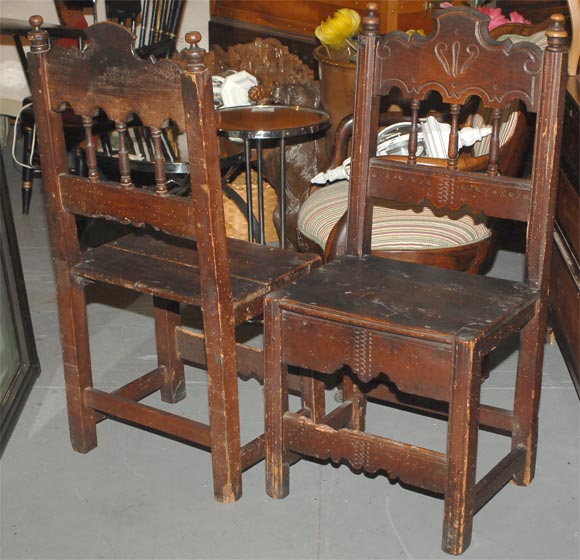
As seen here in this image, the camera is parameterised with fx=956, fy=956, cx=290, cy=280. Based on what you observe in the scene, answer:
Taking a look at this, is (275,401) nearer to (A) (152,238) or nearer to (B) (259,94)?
(A) (152,238)

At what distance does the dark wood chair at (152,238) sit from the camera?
6.86ft

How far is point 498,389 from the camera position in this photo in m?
3.07

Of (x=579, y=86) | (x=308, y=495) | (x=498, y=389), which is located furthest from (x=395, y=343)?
(x=579, y=86)

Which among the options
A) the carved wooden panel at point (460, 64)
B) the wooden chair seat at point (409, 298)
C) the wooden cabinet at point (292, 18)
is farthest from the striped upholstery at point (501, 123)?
the wooden cabinet at point (292, 18)

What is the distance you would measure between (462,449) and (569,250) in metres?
1.17

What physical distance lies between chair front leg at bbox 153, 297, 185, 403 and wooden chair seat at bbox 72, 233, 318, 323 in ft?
0.99

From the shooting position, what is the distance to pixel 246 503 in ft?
8.14

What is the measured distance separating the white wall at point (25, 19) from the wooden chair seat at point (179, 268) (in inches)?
149

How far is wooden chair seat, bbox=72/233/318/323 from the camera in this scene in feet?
7.66

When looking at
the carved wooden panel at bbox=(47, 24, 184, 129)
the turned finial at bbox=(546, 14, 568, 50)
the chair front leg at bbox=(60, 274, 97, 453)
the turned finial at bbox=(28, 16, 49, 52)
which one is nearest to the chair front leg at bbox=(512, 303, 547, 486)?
the turned finial at bbox=(546, 14, 568, 50)

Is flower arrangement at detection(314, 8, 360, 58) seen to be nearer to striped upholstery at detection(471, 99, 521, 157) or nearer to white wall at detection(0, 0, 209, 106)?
striped upholstery at detection(471, 99, 521, 157)

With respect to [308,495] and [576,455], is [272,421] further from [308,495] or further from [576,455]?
[576,455]

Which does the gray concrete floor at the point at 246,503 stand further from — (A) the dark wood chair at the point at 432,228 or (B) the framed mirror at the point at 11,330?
(A) the dark wood chair at the point at 432,228

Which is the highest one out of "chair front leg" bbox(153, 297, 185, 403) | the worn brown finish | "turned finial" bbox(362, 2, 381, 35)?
"turned finial" bbox(362, 2, 381, 35)
